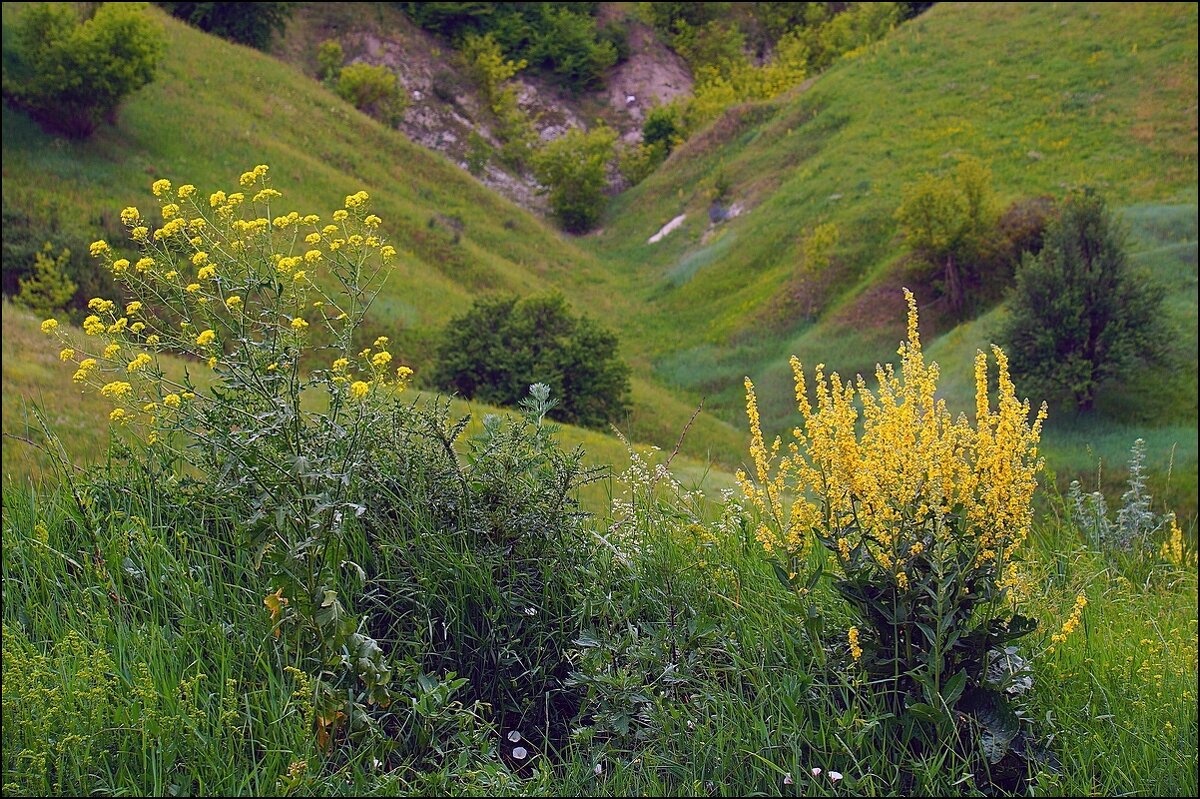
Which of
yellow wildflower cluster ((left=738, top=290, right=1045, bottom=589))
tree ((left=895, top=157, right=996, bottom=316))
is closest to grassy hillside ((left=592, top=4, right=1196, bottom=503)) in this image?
tree ((left=895, top=157, right=996, bottom=316))

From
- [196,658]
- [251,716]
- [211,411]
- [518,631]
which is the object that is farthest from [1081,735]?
[211,411]

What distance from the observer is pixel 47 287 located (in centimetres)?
1859

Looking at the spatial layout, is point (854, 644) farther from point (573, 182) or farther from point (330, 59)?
point (330, 59)

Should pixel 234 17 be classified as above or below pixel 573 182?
above

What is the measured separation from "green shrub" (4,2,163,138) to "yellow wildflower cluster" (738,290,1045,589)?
87.8 ft

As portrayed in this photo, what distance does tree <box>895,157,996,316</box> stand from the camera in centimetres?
2581

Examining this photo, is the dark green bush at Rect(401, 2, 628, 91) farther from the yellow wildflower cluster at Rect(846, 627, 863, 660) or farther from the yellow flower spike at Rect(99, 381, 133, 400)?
the yellow wildflower cluster at Rect(846, 627, 863, 660)

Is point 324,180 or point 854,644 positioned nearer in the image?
point 854,644

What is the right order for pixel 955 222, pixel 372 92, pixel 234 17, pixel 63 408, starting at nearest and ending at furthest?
pixel 63 408
pixel 955 222
pixel 234 17
pixel 372 92

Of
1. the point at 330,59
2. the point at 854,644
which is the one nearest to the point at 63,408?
the point at 854,644

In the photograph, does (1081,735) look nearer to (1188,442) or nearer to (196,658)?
(196,658)

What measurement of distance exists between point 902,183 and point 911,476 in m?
32.4

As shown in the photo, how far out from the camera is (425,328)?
946 inches

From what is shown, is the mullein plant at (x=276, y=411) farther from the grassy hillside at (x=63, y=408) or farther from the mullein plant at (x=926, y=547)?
the grassy hillside at (x=63, y=408)
